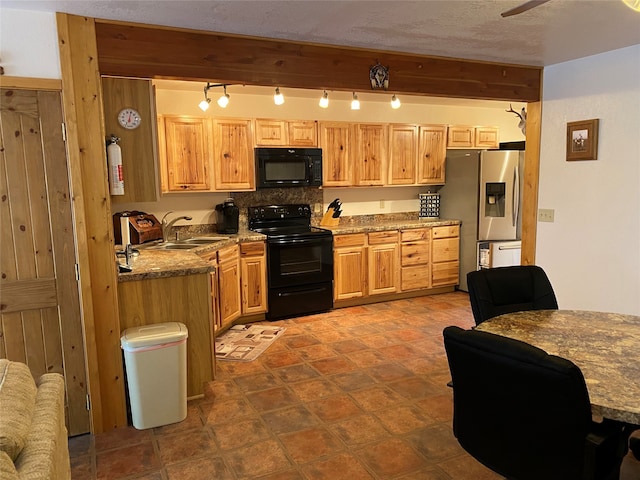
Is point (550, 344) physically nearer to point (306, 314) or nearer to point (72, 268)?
point (72, 268)

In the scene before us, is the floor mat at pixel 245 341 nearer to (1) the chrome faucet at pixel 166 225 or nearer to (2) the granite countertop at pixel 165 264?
(2) the granite countertop at pixel 165 264

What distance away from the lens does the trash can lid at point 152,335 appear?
2738 mm

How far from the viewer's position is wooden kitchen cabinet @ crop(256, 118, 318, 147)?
4.94 m

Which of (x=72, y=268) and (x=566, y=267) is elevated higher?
(x=72, y=268)

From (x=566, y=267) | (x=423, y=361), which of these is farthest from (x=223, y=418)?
(x=566, y=267)

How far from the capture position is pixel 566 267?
156 inches

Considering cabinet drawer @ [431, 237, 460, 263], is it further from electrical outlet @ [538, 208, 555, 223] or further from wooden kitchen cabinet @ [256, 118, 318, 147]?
wooden kitchen cabinet @ [256, 118, 318, 147]

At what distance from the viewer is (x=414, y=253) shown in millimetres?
5688

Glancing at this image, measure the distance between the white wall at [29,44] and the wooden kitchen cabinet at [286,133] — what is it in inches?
99.1

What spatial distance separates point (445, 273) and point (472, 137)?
1.80 m

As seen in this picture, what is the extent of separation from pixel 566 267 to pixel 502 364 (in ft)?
9.28

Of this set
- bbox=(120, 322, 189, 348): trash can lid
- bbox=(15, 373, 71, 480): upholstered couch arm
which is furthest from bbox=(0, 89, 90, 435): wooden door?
bbox=(15, 373, 71, 480): upholstered couch arm

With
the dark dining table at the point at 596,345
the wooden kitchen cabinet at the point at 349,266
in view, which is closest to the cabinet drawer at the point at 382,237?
the wooden kitchen cabinet at the point at 349,266

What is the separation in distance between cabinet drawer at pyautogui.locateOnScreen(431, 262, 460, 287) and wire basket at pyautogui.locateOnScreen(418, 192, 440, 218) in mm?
693
